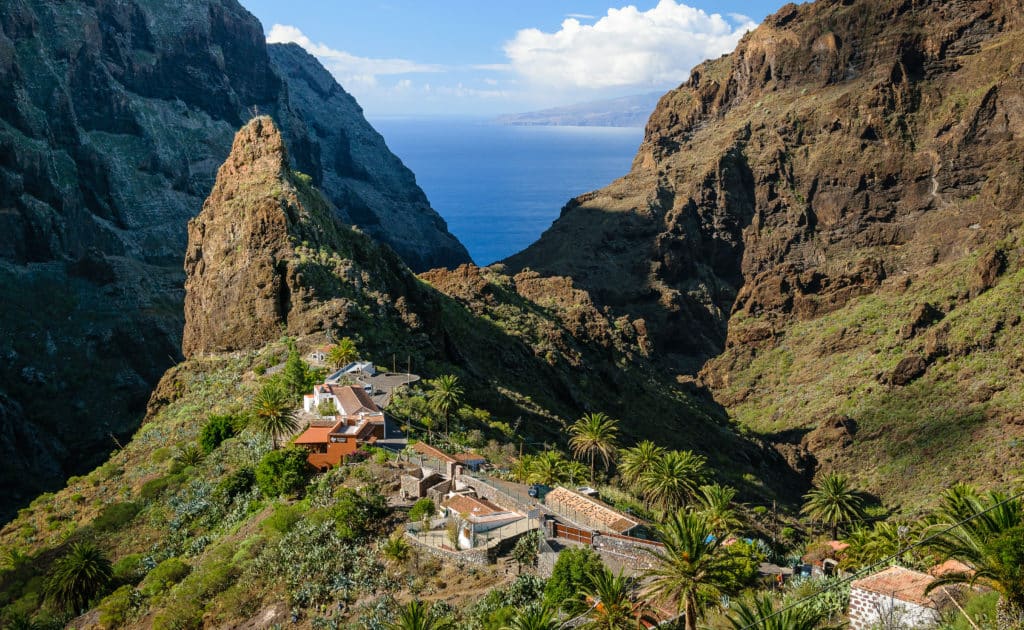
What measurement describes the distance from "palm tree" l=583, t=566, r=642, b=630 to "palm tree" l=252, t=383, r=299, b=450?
2861 cm

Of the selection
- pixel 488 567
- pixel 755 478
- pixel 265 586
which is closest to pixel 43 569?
pixel 265 586

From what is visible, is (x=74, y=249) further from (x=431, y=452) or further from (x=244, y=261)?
(x=431, y=452)

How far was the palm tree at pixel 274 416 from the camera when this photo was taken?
191ft

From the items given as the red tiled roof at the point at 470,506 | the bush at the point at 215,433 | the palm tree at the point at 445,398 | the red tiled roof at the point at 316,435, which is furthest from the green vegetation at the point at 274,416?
the red tiled roof at the point at 470,506

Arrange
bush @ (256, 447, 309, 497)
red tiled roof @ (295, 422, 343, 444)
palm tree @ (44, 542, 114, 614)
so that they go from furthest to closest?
red tiled roof @ (295, 422, 343, 444) < bush @ (256, 447, 309, 497) < palm tree @ (44, 542, 114, 614)

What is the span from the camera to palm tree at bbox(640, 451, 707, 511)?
196 ft

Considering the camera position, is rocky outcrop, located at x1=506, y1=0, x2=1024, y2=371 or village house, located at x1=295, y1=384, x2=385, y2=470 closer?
village house, located at x1=295, y1=384, x2=385, y2=470

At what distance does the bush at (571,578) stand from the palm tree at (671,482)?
2057 centimetres

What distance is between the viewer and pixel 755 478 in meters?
99.1

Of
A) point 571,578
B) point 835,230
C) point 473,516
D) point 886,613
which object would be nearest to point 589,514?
point 473,516

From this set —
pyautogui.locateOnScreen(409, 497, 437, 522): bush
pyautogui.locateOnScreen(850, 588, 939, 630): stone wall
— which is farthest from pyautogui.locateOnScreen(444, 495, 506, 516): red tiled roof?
pyautogui.locateOnScreen(850, 588, 939, 630): stone wall

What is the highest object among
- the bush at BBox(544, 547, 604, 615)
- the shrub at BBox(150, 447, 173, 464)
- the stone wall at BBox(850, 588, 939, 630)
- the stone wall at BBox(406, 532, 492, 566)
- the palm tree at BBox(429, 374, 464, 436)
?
the stone wall at BBox(850, 588, 939, 630)

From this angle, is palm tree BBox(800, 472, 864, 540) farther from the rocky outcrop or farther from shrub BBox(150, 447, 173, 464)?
the rocky outcrop

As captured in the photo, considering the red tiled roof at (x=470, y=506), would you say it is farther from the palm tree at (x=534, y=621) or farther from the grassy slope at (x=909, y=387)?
the grassy slope at (x=909, y=387)
